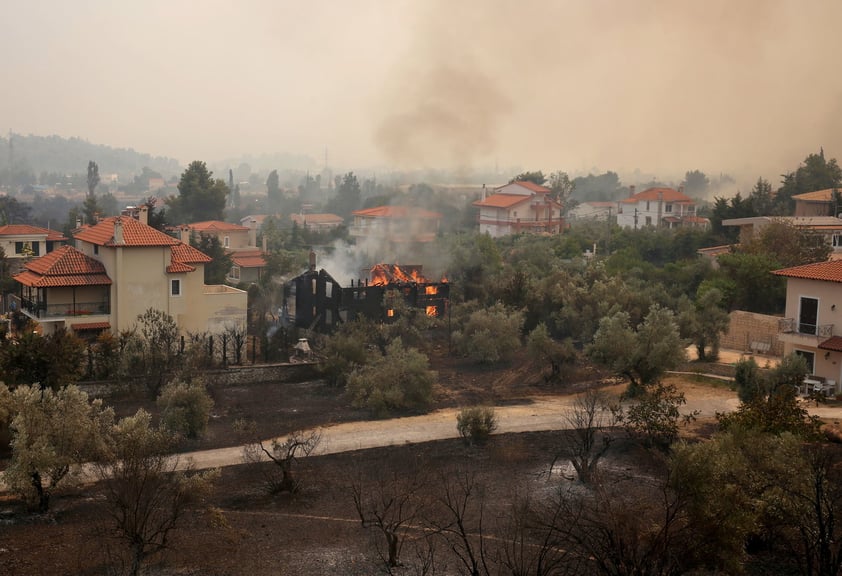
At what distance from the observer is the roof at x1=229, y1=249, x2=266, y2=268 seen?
51.1 meters

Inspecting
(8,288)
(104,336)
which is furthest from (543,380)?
(8,288)

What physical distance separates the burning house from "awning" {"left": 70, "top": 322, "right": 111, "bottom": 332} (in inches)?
291

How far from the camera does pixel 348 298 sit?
1304 inches

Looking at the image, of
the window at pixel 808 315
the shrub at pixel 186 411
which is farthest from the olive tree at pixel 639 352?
the shrub at pixel 186 411

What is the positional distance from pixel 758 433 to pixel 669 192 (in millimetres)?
63012

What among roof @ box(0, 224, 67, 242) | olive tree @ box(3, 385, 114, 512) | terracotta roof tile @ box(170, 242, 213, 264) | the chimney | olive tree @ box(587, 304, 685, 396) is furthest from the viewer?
roof @ box(0, 224, 67, 242)

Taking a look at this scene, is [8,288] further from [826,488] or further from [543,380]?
[826,488]

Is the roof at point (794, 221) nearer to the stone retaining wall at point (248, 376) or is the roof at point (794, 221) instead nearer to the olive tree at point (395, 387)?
the olive tree at point (395, 387)

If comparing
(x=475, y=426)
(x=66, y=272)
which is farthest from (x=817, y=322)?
(x=66, y=272)

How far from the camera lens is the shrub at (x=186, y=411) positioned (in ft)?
66.0

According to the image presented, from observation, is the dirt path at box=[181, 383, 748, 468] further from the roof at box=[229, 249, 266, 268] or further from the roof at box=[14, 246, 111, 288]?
the roof at box=[229, 249, 266, 268]

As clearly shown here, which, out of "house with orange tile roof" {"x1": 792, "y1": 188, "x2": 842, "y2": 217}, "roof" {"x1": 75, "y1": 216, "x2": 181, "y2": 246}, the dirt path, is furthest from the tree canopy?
the dirt path

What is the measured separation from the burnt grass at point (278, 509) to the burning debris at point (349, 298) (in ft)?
32.2

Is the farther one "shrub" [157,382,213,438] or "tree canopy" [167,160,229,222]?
"tree canopy" [167,160,229,222]
